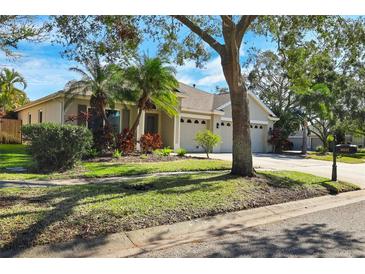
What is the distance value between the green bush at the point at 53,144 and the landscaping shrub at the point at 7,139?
1584 centimetres

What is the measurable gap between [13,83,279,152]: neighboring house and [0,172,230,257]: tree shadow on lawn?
10446 millimetres

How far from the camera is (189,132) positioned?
24.3 meters

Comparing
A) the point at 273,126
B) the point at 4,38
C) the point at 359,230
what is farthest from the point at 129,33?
the point at 273,126

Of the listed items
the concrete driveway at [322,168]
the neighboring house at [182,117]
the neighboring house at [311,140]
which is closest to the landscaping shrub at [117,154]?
the neighboring house at [182,117]

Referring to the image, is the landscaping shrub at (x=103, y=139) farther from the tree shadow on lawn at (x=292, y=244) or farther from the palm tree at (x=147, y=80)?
the tree shadow on lawn at (x=292, y=244)

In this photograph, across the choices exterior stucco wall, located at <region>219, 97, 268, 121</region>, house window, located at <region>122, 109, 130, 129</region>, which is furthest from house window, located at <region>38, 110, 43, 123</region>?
exterior stucco wall, located at <region>219, 97, 268, 121</region>

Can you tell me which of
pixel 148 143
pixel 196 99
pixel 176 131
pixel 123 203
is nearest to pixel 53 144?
pixel 123 203

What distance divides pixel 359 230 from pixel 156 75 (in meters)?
12.3

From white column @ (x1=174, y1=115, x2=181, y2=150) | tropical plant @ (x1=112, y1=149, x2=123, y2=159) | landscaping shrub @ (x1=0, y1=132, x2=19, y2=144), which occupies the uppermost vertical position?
white column @ (x1=174, y1=115, x2=181, y2=150)

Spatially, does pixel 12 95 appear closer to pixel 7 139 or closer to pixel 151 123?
pixel 7 139

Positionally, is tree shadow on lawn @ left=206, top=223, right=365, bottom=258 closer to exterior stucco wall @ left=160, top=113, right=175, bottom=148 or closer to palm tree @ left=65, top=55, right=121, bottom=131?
palm tree @ left=65, top=55, right=121, bottom=131

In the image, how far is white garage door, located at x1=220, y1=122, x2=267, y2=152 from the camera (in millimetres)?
26531

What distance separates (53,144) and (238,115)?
5.64m

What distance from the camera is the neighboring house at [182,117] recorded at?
1923 centimetres
